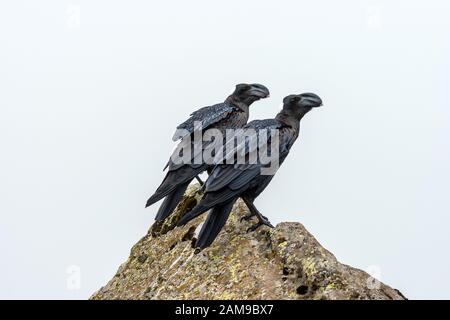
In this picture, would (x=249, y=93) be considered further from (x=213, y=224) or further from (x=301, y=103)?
(x=213, y=224)

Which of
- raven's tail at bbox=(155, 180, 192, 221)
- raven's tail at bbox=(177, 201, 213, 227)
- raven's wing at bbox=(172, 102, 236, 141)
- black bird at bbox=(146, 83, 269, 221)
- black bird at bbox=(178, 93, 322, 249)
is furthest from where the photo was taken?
raven's wing at bbox=(172, 102, 236, 141)

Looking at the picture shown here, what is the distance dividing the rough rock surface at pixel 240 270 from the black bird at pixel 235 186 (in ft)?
0.90

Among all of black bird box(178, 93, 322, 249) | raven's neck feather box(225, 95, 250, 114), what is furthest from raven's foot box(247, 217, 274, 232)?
raven's neck feather box(225, 95, 250, 114)

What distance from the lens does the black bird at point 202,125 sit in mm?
14828

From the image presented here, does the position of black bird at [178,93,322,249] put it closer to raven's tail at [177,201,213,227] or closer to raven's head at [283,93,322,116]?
raven's tail at [177,201,213,227]

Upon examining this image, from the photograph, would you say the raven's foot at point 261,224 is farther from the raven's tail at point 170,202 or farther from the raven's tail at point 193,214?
the raven's tail at point 170,202

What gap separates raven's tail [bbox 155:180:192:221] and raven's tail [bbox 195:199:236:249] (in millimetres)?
1355

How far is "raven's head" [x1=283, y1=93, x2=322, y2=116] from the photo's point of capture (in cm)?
1535

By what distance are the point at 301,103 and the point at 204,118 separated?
1950mm

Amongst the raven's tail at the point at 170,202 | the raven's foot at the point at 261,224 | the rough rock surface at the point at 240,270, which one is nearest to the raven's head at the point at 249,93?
the raven's tail at the point at 170,202

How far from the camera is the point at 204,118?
16.1 meters

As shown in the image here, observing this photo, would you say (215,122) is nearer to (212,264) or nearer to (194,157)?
(194,157)
